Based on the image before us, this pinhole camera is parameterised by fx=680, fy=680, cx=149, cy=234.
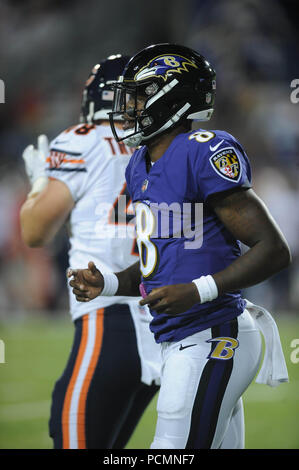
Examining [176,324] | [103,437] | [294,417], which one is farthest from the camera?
[294,417]

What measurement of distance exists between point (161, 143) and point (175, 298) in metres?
0.56

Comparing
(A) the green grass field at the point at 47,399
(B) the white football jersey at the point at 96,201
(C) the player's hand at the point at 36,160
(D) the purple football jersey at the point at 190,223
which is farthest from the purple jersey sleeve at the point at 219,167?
(A) the green grass field at the point at 47,399

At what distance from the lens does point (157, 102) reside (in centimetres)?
206

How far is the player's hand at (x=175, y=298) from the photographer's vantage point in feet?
5.79

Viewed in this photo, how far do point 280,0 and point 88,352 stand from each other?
10549 millimetres

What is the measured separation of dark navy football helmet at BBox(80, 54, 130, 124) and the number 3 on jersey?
791 millimetres

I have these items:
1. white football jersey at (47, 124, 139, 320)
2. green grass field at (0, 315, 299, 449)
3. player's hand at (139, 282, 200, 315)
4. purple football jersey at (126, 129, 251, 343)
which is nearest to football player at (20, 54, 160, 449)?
white football jersey at (47, 124, 139, 320)

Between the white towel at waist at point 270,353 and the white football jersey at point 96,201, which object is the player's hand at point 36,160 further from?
the white towel at waist at point 270,353

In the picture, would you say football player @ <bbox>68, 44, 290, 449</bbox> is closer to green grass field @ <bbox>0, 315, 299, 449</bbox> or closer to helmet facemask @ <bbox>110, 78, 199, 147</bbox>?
helmet facemask @ <bbox>110, 78, 199, 147</bbox>

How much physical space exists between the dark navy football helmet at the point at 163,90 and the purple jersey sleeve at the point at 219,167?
9.0 inches

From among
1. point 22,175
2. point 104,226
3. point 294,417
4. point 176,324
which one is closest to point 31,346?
point 22,175

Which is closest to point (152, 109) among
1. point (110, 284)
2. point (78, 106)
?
point (110, 284)

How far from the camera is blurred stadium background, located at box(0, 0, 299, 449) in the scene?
7.97m

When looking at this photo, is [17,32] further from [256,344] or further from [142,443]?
[256,344]
